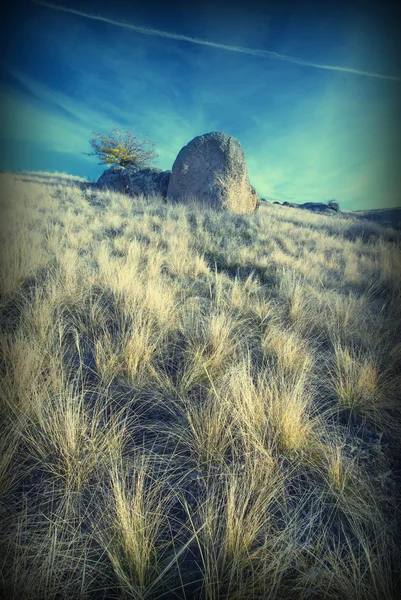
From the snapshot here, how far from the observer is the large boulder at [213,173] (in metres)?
10.7

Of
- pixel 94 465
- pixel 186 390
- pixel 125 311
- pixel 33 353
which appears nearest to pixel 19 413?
pixel 33 353

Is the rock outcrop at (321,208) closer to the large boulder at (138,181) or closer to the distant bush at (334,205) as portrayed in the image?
the distant bush at (334,205)

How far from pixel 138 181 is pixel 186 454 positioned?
550 inches

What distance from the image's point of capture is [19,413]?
1404 millimetres

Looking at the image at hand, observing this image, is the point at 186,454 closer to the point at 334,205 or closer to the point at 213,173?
the point at 213,173

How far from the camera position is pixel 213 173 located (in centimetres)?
1082

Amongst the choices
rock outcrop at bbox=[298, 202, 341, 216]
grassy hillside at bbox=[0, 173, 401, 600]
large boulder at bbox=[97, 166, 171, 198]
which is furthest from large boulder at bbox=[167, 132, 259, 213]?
rock outcrop at bbox=[298, 202, 341, 216]

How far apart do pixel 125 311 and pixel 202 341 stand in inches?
35.8

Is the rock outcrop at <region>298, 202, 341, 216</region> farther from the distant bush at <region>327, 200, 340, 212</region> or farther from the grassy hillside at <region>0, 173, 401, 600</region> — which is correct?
the grassy hillside at <region>0, 173, 401, 600</region>

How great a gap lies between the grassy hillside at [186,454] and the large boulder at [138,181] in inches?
425

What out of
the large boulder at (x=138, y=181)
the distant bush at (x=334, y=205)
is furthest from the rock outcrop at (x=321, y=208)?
the large boulder at (x=138, y=181)

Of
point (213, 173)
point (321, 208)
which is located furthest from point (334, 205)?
point (213, 173)

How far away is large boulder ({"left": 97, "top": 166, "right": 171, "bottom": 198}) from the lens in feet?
41.3

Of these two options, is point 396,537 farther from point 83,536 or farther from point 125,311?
point 125,311
